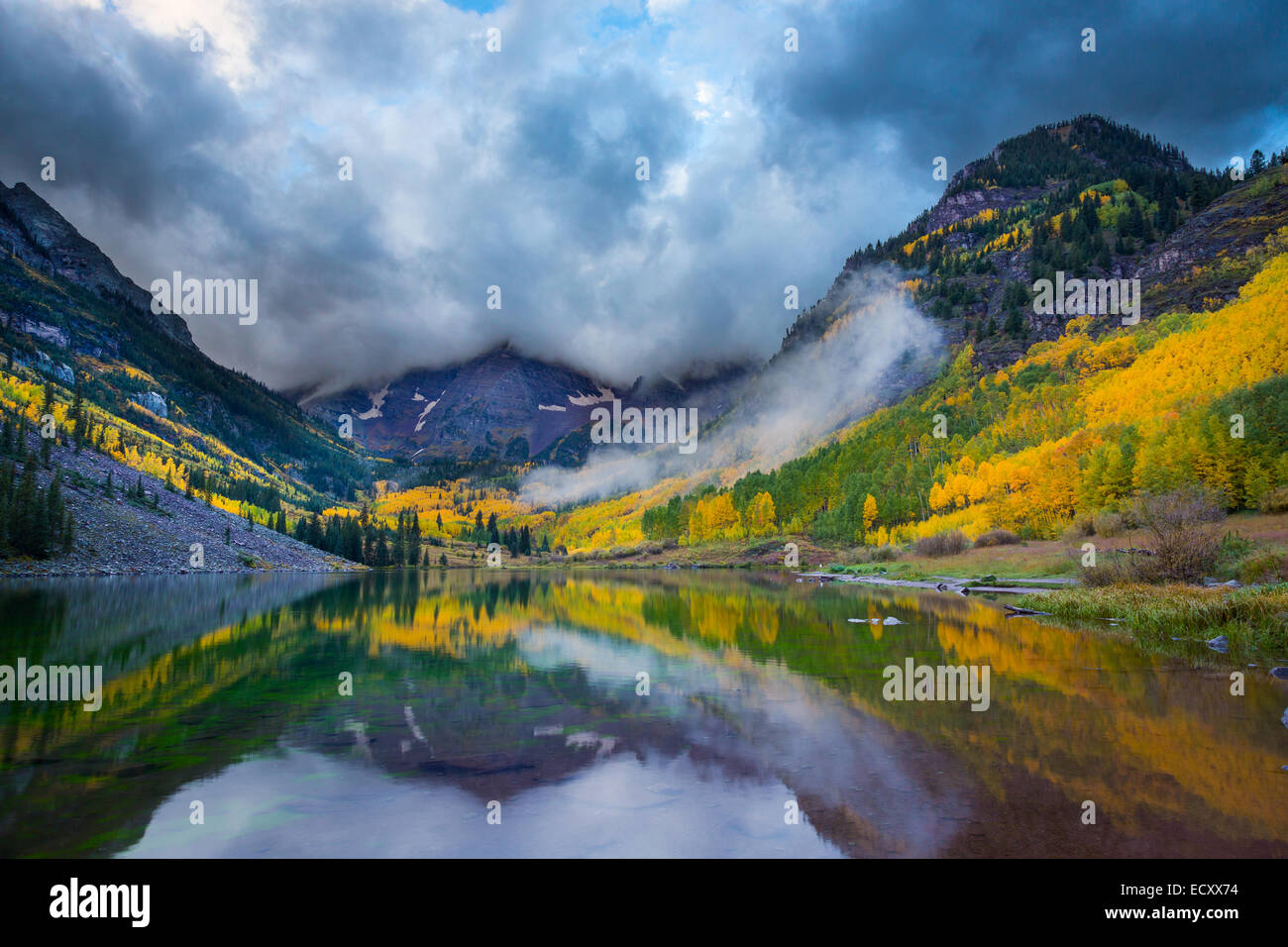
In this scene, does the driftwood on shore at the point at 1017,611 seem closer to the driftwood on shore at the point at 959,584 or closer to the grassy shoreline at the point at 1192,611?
the grassy shoreline at the point at 1192,611

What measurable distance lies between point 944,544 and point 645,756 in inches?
3782

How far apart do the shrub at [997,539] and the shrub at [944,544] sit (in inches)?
86.3

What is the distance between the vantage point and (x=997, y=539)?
93.6 metres

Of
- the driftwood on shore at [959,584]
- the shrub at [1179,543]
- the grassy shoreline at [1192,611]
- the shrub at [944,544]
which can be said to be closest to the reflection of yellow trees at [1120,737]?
the grassy shoreline at [1192,611]

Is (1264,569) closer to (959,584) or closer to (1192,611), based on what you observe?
(1192,611)

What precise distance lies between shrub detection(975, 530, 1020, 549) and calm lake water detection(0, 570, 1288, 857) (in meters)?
68.3

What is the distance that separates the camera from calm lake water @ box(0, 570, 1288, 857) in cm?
1018

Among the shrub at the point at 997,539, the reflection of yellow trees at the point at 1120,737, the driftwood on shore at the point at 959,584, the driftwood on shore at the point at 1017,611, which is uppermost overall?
the shrub at the point at 997,539

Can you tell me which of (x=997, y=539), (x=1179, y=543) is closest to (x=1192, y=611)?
(x=1179, y=543)

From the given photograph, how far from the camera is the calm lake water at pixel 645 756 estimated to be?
1018 cm

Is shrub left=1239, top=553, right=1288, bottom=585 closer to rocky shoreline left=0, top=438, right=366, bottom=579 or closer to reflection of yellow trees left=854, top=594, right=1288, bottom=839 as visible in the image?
reflection of yellow trees left=854, top=594, right=1288, bottom=839

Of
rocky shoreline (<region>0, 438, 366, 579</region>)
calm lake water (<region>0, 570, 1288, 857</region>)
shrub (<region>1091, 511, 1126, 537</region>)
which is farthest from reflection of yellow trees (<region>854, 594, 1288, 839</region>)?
rocky shoreline (<region>0, 438, 366, 579</region>)

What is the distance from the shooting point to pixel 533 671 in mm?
26734
